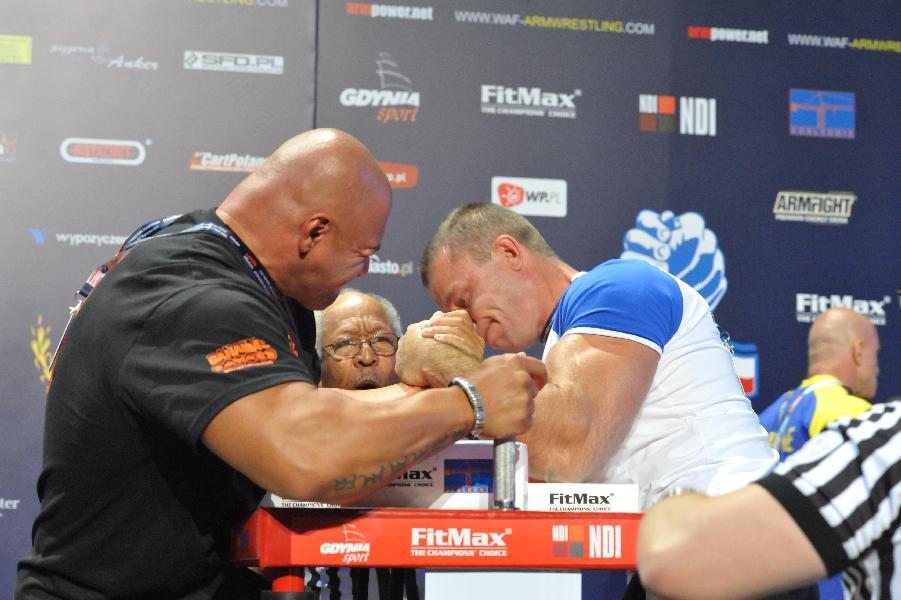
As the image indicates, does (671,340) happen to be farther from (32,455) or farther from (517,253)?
(32,455)

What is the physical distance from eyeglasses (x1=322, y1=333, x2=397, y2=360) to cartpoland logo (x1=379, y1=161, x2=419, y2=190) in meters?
1.13

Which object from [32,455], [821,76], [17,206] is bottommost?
[32,455]

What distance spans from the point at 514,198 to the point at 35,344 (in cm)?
216

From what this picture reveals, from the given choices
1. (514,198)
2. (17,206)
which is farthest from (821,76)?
(17,206)

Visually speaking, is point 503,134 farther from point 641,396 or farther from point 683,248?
point 641,396

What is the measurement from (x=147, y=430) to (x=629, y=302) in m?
1.11

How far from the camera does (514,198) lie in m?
4.89

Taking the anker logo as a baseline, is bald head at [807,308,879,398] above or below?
below

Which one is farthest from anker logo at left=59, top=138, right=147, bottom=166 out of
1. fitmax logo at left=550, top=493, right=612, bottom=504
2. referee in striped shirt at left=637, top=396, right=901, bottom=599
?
referee in striped shirt at left=637, top=396, right=901, bottom=599

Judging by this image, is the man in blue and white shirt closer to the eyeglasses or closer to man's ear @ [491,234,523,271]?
man's ear @ [491,234,523,271]

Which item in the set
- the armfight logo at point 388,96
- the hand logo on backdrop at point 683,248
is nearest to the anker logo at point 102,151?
the armfight logo at point 388,96

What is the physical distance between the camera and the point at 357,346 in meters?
3.85

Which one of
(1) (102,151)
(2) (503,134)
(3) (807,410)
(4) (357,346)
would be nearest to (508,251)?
(4) (357,346)

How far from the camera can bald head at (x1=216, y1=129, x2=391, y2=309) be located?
1.98m
